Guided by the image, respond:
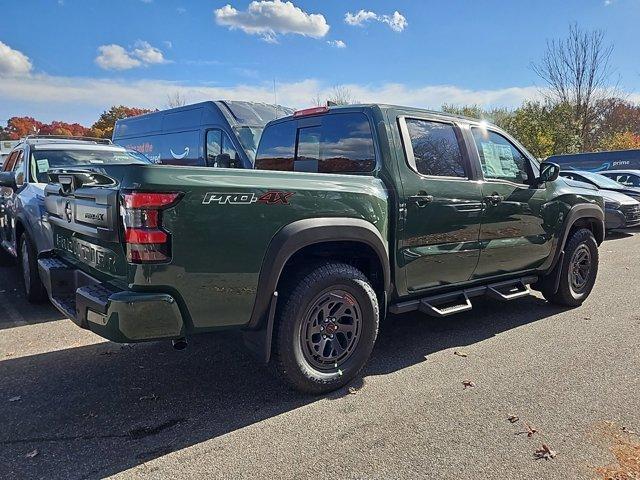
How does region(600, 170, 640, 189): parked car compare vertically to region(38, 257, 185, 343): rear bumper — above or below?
above

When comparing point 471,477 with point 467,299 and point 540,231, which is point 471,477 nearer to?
point 467,299

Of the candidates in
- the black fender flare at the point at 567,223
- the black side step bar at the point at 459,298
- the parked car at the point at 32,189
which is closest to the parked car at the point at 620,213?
the black fender flare at the point at 567,223

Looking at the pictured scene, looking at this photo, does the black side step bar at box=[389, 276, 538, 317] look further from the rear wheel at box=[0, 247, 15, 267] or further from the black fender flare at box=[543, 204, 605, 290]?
the rear wheel at box=[0, 247, 15, 267]

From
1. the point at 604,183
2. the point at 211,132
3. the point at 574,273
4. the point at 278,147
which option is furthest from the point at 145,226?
the point at 604,183

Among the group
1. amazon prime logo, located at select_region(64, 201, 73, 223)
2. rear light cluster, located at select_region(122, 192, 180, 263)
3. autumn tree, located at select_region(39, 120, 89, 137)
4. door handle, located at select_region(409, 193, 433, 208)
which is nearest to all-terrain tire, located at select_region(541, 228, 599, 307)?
door handle, located at select_region(409, 193, 433, 208)

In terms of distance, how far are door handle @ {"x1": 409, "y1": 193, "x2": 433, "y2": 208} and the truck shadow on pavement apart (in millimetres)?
1313

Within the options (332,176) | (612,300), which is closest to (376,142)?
(332,176)

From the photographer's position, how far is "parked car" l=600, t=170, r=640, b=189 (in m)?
13.8

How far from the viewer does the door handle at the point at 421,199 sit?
3854 mm

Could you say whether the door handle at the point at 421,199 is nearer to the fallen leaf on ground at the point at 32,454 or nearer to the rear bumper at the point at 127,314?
the rear bumper at the point at 127,314

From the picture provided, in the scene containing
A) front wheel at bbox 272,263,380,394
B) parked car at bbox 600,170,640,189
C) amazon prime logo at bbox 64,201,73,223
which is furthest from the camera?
parked car at bbox 600,170,640,189

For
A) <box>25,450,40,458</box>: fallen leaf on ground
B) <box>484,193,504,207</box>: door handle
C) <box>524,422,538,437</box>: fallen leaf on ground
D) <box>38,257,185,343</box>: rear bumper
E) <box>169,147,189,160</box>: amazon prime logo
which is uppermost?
<box>169,147,189,160</box>: amazon prime logo

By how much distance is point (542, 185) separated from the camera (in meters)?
5.04

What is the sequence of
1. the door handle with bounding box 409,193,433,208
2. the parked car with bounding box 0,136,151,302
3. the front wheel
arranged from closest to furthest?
the front wheel, the door handle with bounding box 409,193,433,208, the parked car with bounding box 0,136,151,302
